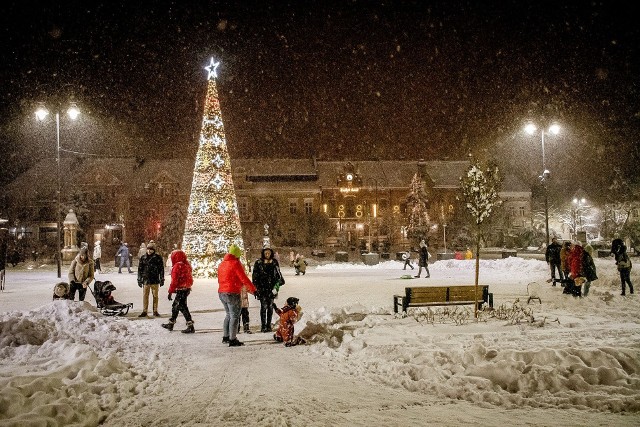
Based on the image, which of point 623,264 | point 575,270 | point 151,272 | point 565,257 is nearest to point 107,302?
point 151,272

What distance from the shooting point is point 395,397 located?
6375 mm

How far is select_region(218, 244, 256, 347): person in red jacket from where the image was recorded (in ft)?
31.8

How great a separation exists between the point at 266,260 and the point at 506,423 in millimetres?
6795

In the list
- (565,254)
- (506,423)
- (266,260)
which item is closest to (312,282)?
(565,254)

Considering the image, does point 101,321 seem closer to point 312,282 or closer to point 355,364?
point 355,364

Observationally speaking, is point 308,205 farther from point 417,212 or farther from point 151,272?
point 151,272

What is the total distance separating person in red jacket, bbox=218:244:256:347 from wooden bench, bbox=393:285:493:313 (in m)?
4.24

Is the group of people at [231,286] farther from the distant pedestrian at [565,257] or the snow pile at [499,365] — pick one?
the distant pedestrian at [565,257]

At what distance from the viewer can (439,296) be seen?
12.9 metres

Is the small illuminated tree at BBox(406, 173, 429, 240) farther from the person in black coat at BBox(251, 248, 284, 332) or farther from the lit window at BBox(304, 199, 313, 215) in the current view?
the person in black coat at BBox(251, 248, 284, 332)

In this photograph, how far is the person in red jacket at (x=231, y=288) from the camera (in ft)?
31.8

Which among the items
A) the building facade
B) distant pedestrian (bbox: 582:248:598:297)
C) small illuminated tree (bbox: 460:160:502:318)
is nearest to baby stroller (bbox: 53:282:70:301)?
small illuminated tree (bbox: 460:160:502:318)

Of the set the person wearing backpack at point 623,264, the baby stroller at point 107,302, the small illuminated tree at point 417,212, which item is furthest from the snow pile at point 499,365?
the small illuminated tree at point 417,212

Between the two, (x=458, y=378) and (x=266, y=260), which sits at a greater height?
(x=266, y=260)
